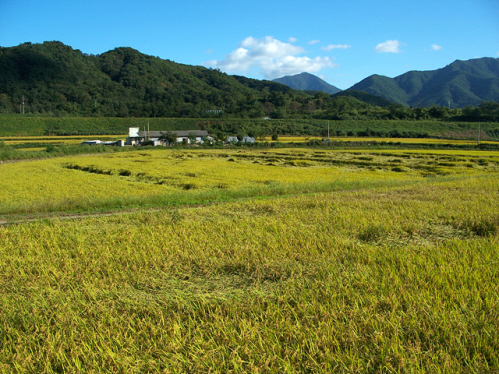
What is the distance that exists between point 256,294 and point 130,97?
399 ft

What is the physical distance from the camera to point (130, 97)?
116m

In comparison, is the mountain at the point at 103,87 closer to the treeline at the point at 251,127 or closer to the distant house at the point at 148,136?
the treeline at the point at 251,127

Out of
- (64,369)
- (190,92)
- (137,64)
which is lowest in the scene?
(64,369)

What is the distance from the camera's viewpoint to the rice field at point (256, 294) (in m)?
3.11

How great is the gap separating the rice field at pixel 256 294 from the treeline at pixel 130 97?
241ft

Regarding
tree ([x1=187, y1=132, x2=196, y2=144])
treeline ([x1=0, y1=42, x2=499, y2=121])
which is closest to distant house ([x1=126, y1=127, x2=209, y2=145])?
tree ([x1=187, y1=132, x2=196, y2=144])

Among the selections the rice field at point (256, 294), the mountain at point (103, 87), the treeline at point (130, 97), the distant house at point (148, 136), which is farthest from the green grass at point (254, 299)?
the mountain at point (103, 87)

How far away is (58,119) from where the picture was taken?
73.7 meters

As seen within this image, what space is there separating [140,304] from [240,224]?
4316 mm

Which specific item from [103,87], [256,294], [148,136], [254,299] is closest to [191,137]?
[148,136]

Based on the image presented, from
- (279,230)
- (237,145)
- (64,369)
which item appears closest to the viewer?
(64,369)

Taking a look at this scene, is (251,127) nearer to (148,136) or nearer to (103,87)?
(148,136)

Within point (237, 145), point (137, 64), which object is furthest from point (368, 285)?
point (137, 64)

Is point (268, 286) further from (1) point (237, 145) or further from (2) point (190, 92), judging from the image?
(2) point (190, 92)
